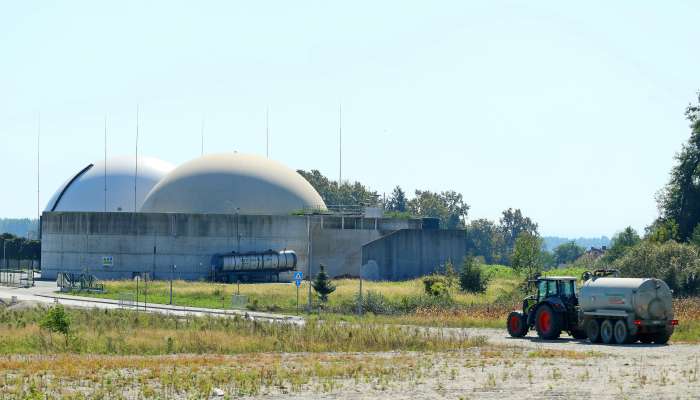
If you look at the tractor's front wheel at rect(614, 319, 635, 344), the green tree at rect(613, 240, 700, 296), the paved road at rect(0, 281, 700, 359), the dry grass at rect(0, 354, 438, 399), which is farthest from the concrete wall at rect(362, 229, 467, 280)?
the dry grass at rect(0, 354, 438, 399)

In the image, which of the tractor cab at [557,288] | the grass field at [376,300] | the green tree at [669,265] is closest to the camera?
the tractor cab at [557,288]

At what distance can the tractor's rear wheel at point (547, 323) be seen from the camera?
38.2 m

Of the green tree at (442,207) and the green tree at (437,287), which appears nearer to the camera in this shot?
the green tree at (437,287)

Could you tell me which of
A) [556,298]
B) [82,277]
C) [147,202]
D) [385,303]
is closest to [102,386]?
[556,298]

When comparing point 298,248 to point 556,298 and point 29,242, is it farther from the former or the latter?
point 556,298

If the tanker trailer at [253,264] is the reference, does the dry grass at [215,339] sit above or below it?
below

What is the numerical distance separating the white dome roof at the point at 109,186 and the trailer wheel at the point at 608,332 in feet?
285

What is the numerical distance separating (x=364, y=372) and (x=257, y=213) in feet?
241

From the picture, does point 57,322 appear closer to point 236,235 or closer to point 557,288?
point 557,288

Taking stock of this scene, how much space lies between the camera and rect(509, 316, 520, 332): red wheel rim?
131 feet

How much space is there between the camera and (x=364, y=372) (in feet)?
89.7

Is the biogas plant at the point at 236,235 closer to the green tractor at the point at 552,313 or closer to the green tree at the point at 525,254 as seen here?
the green tree at the point at 525,254

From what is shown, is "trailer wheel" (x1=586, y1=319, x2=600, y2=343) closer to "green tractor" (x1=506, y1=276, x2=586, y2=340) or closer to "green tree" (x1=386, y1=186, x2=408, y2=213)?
"green tractor" (x1=506, y1=276, x2=586, y2=340)

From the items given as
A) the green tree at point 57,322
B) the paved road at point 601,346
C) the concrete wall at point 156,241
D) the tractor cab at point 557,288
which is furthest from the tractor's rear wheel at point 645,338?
the concrete wall at point 156,241
